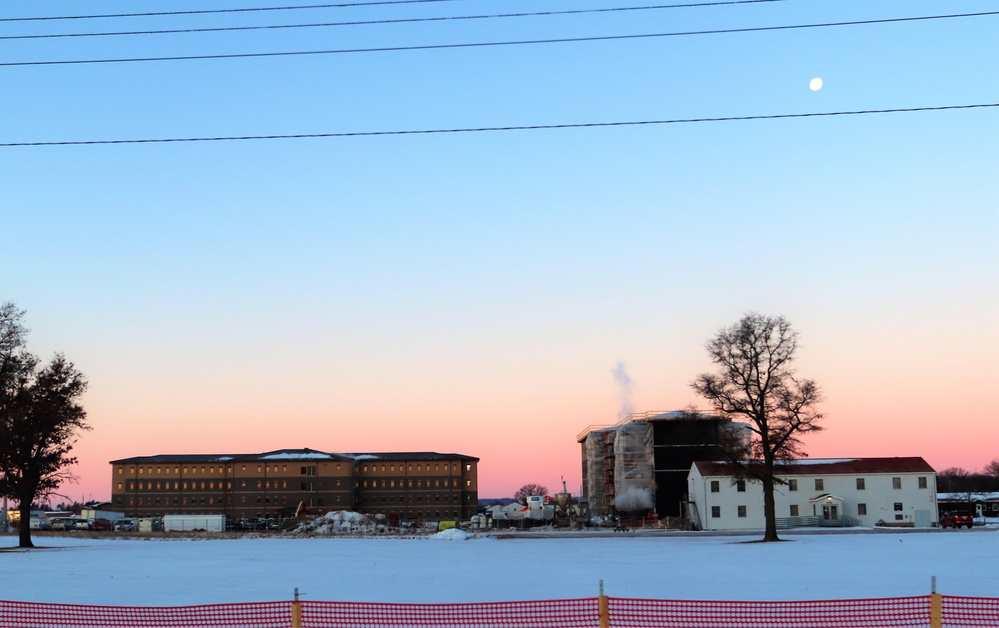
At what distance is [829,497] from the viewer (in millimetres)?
98188

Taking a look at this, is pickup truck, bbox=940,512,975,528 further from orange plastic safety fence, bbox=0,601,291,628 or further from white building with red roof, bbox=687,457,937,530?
orange plastic safety fence, bbox=0,601,291,628

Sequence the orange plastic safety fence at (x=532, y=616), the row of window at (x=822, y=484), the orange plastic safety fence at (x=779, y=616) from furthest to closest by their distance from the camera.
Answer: the row of window at (x=822, y=484), the orange plastic safety fence at (x=532, y=616), the orange plastic safety fence at (x=779, y=616)

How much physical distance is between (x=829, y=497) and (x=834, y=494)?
5.49ft

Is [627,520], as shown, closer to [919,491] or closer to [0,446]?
[919,491]

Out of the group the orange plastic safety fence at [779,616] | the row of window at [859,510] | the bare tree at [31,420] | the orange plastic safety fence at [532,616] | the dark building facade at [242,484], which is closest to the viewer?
the orange plastic safety fence at [779,616]

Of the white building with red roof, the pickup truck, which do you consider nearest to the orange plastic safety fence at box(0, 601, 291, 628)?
the pickup truck

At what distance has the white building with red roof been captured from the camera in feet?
321

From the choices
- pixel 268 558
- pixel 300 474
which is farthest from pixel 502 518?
pixel 268 558

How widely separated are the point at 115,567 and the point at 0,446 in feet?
90.6

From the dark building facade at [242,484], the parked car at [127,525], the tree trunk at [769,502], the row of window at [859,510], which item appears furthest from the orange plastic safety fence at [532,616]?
the dark building facade at [242,484]

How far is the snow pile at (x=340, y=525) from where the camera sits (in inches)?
4510

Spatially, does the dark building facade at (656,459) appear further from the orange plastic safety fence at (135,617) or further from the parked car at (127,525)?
the orange plastic safety fence at (135,617)

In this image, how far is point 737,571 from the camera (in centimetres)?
3384

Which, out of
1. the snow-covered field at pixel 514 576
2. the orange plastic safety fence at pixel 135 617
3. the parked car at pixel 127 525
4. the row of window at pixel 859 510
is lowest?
the parked car at pixel 127 525
